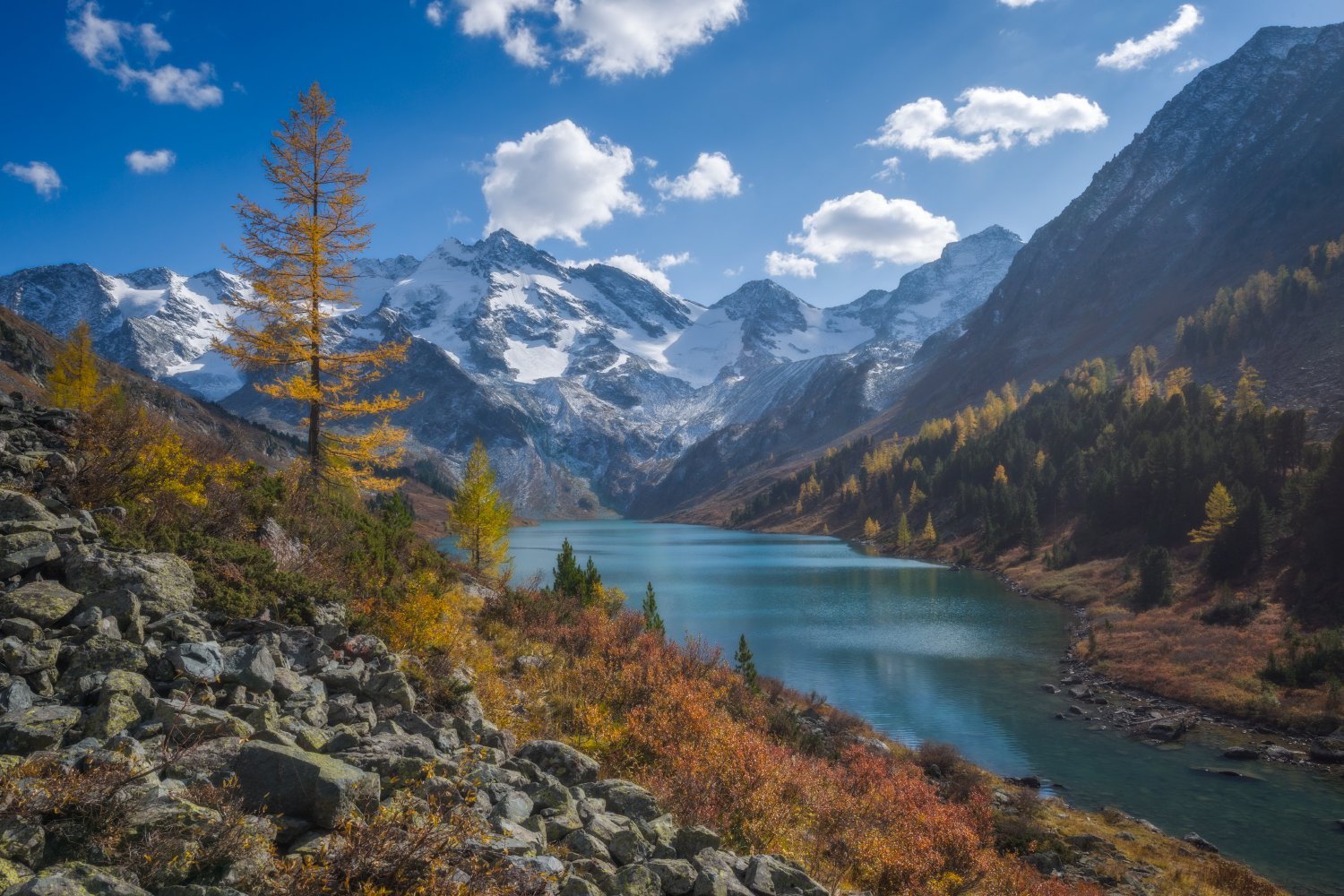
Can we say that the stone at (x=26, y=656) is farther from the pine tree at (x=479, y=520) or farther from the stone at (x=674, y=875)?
the pine tree at (x=479, y=520)

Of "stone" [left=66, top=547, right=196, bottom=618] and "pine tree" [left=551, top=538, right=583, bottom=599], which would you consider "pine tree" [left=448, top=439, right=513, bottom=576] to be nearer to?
"pine tree" [left=551, top=538, right=583, bottom=599]

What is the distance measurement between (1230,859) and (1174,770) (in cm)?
823

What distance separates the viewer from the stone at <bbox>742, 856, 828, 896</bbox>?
8.16 meters

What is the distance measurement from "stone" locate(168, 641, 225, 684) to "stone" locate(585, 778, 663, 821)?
5.21 metres

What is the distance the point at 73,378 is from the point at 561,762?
34079 millimetres

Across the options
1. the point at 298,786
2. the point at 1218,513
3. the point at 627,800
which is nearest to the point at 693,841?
the point at 627,800

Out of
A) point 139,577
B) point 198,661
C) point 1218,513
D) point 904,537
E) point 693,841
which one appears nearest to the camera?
point 198,661

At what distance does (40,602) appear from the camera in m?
8.07

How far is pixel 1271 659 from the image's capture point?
38.1 meters

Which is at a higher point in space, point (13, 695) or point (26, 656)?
point (26, 656)

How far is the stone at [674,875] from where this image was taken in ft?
23.9

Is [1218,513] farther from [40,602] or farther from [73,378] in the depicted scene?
[73,378]

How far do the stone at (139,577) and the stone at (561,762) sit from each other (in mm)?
5592

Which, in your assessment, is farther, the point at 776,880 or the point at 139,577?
the point at 139,577
